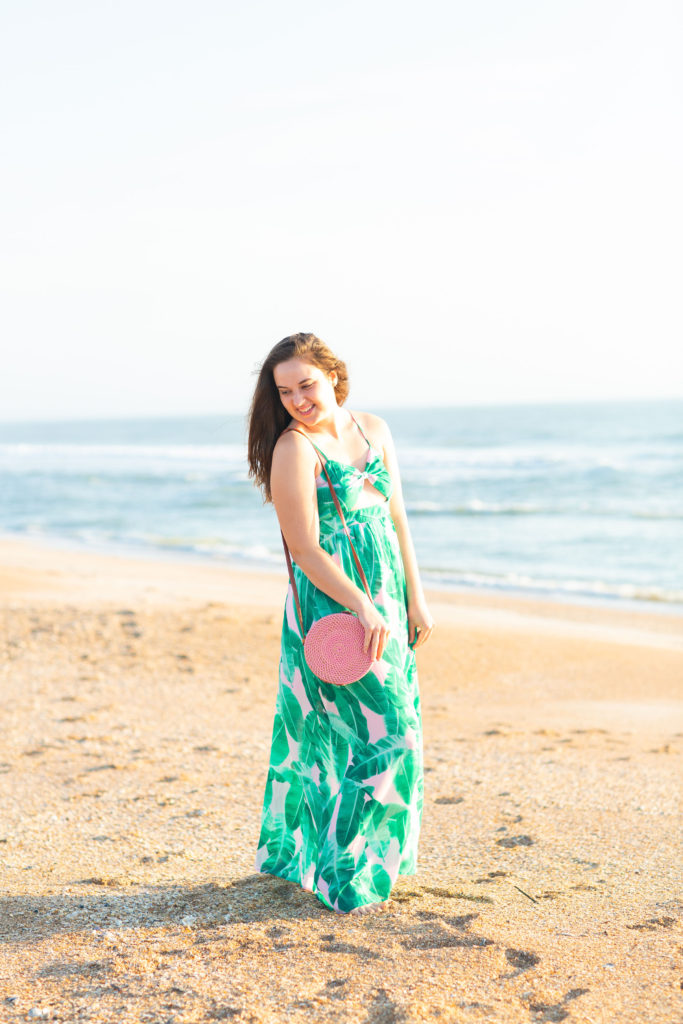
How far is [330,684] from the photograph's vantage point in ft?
9.32

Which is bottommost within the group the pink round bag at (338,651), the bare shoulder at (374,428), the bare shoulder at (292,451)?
the pink round bag at (338,651)

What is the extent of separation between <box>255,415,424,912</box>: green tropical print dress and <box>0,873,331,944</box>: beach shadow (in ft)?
0.40

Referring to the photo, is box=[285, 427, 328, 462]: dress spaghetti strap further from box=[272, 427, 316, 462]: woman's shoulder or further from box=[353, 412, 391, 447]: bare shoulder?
box=[353, 412, 391, 447]: bare shoulder

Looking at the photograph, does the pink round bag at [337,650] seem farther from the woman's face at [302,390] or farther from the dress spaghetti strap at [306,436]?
the woman's face at [302,390]

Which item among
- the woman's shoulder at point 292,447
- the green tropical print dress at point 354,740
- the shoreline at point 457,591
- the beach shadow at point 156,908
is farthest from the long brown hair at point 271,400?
the shoreline at point 457,591

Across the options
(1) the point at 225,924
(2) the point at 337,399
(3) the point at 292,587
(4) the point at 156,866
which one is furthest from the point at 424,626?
(4) the point at 156,866

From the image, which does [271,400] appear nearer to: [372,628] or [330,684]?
[372,628]

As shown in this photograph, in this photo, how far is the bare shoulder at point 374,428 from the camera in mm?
3064

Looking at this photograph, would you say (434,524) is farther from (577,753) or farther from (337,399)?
(337,399)

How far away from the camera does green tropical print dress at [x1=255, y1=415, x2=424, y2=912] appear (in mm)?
2838

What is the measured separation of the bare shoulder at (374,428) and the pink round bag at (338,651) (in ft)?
2.12

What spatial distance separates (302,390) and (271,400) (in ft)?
0.39

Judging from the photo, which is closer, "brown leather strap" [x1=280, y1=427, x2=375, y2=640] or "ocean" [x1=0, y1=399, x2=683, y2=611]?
"brown leather strap" [x1=280, y1=427, x2=375, y2=640]

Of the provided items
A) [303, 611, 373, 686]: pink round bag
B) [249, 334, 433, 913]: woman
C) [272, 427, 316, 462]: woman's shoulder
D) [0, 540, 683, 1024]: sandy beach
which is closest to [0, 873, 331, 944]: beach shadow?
[0, 540, 683, 1024]: sandy beach
